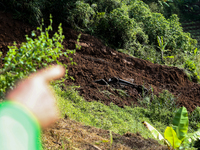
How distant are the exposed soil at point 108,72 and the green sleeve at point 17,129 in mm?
2388

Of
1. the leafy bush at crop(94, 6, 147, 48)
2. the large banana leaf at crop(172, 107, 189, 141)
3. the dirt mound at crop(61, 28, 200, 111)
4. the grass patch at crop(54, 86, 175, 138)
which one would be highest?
the leafy bush at crop(94, 6, 147, 48)

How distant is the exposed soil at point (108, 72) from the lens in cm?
562

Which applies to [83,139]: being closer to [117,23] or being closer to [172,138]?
[172,138]

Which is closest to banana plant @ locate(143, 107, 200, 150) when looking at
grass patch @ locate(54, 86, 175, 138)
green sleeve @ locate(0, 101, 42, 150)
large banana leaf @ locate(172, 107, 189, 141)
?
large banana leaf @ locate(172, 107, 189, 141)

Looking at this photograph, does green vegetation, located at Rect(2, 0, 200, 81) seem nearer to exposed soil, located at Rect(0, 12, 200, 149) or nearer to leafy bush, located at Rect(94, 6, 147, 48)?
leafy bush, located at Rect(94, 6, 147, 48)

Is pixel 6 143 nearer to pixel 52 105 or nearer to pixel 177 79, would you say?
pixel 52 105

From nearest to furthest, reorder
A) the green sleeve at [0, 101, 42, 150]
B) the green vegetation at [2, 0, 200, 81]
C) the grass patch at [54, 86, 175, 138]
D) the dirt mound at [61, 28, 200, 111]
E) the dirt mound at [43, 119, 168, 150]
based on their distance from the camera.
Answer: the green sleeve at [0, 101, 42, 150] → the dirt mound at [43, 119, 168, 150] → the grass patch at [54, 86, 175, 138] → the dirt mound at [61, 28, 200, 111] → the green vegetation at [2, 0, 200, 81]

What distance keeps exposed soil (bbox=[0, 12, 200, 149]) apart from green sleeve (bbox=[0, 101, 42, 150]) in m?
2.39

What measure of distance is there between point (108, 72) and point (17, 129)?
4.13m

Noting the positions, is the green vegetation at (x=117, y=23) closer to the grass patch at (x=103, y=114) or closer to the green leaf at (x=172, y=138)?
the grass patch at (x=103, y=114)

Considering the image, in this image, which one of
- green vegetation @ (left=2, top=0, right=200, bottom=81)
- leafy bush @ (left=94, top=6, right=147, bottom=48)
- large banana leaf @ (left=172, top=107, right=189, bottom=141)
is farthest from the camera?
leafy bush @ (left=94, top=6, right=147, bottom=48)

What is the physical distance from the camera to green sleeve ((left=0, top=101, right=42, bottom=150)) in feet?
7.47

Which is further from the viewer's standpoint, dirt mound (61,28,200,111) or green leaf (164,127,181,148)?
dirt mound (61,28,200,111)

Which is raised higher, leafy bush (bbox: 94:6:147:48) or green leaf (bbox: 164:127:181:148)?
leafy bush (bbox: 94:6:147:48)
